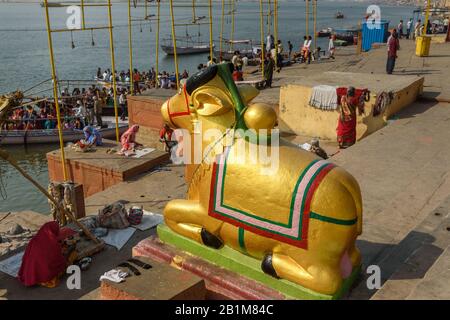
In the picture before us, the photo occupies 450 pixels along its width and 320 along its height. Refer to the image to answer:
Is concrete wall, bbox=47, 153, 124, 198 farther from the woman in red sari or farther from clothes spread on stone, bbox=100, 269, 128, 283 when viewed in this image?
clothes spread on stone, bbox=100, 269, 128, 283

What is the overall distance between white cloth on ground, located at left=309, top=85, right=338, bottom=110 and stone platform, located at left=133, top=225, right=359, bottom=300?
743cm

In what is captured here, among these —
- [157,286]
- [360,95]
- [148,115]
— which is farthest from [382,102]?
[157,286]

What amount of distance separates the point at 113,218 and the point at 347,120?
5634 millimetres

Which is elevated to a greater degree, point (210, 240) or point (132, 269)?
point (210, 240)

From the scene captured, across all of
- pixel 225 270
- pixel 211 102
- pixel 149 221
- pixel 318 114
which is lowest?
pixel 149 221

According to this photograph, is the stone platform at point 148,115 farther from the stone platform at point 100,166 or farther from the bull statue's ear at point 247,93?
the bull statue's ear at point 247,93

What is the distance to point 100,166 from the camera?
11.4m

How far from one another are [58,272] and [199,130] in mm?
3120

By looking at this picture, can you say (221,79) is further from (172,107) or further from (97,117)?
(97,117)

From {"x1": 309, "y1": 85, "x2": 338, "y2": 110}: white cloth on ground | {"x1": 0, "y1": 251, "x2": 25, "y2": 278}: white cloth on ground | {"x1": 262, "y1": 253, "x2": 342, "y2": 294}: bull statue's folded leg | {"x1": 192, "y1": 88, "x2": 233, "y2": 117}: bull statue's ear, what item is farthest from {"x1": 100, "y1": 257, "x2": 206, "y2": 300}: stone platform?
{"x1": 309, "y1": 85, "x2": 338, "y2": 110}: white cloth on ground

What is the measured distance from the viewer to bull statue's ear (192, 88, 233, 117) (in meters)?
4.54

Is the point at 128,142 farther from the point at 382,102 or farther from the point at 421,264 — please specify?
the point at 421,264

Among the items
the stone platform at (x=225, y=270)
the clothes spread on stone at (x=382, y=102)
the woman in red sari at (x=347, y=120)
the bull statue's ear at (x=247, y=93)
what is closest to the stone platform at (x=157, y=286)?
the stone platform at (x=225, y=270)

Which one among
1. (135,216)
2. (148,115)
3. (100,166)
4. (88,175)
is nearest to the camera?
(135,216)
